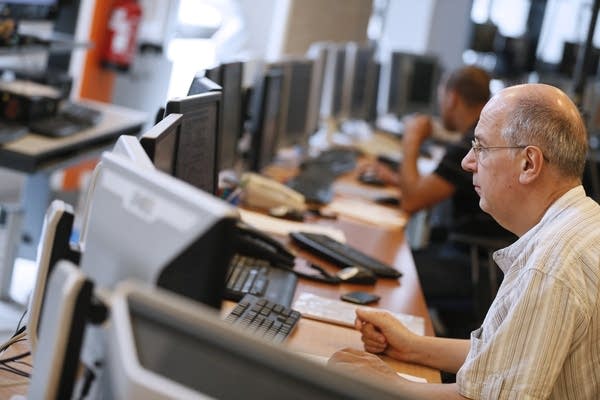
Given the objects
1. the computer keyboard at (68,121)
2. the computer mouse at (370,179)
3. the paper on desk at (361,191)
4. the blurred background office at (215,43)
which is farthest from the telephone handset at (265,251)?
the computer mouse at (370,179)

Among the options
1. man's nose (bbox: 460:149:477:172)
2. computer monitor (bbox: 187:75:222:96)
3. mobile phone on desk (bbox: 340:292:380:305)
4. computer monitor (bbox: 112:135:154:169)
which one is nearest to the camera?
computer monitor (bbox: 112:135:154:169)

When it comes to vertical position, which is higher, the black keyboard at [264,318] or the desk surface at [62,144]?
the black keyboard at [264,318]

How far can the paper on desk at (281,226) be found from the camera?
3.33 meters

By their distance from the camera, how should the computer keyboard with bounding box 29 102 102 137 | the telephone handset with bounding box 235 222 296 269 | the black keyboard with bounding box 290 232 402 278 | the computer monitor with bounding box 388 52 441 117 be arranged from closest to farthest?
1. the telephone handset with bounding box 235 222 296 269
2. the black keyboard with bounding box 290 232 402 278
3. the computer keyboard with bounding box 29 102 102 137
4. the computer monitor with bounding box 388 52 441 117

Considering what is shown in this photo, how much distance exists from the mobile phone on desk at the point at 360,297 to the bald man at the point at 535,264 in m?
0.56

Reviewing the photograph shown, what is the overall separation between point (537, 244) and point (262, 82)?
7.50 ft

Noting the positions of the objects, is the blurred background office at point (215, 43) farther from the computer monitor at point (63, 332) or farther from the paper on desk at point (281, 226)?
the computer monitor at point (63, 332)

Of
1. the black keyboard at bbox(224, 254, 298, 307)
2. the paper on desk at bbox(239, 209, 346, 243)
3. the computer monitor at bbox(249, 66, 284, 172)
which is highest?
Result: the computer monitor at bbox(249, 66, 284, 172)

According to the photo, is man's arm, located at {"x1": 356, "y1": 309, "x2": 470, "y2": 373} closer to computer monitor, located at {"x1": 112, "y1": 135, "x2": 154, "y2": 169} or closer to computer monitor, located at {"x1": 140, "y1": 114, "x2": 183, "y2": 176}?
computer monitor, located at {"x1": 140, "y1": 114, "x2": 183, "y2": 176}

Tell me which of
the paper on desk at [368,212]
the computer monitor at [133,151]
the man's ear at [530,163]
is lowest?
the paper on desk at [368,212]

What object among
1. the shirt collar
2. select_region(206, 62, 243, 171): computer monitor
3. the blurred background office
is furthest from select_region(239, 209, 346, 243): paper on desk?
the shirt collar

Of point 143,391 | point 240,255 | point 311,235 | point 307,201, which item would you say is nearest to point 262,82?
point 307,201

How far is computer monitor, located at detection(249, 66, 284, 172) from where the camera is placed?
4020 mm

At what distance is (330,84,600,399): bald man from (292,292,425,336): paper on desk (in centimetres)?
36
